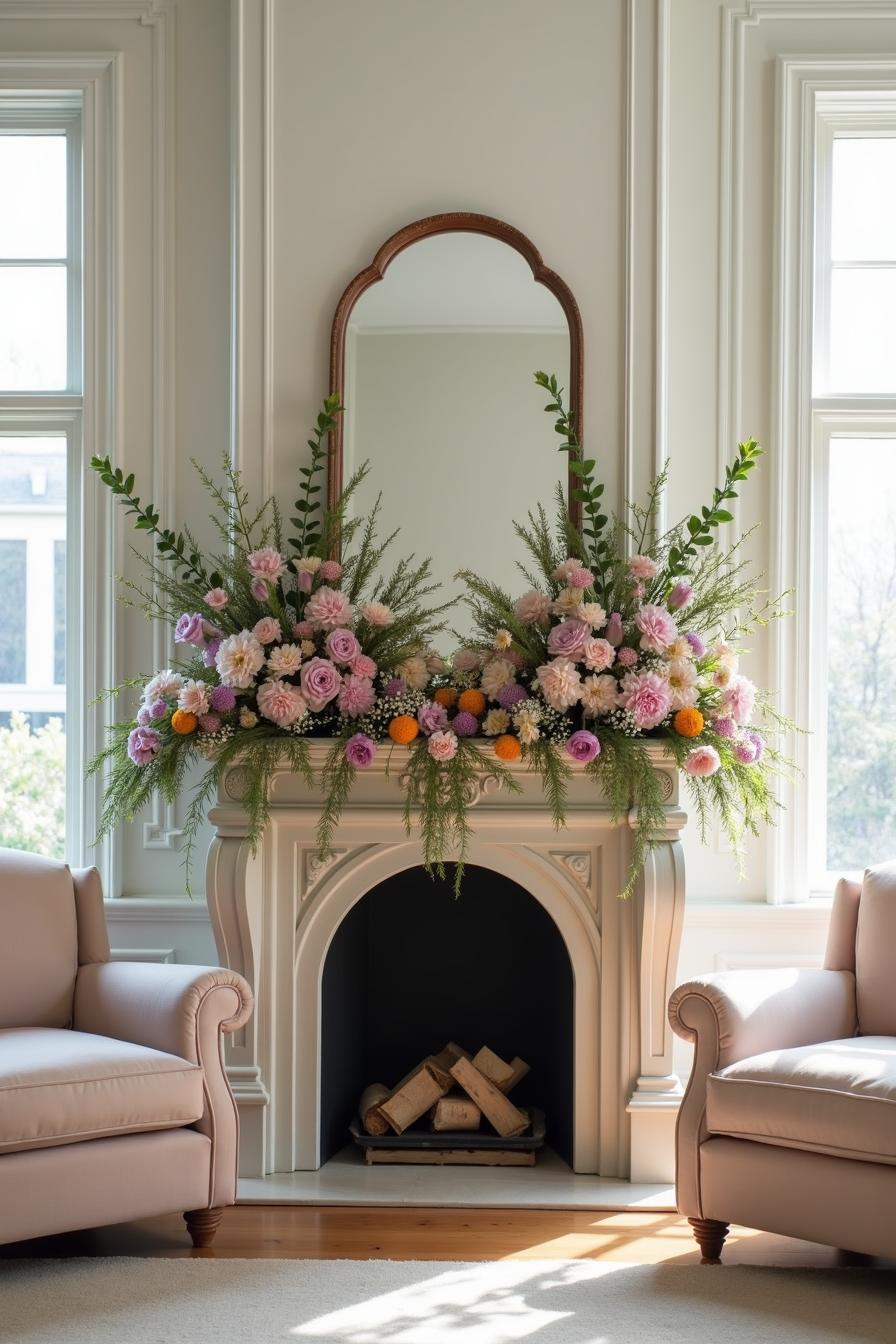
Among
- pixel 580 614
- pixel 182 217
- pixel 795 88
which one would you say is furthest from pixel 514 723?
pixel 795 88

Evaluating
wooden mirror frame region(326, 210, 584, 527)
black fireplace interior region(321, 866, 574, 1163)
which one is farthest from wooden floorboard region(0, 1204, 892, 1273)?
wooden mirror frame region(326, 210, 584, 527)

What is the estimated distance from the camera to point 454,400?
362 centimetres

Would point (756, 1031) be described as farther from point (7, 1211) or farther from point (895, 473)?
point (895, 473)

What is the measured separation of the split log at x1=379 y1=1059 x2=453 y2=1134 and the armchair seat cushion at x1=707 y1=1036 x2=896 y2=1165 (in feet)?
3.26

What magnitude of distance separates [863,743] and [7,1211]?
8.62 ft

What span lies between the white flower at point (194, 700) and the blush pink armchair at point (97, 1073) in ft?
1.68

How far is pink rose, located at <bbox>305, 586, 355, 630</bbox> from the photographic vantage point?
3287 mm

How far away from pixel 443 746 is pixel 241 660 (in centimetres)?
53

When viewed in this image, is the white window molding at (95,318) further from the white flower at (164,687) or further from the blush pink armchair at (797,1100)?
the blush pink armchair at (797,1100)

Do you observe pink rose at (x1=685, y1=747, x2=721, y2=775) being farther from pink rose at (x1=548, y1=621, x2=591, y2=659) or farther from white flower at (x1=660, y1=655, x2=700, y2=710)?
pink rose at (x1=548, y1=621, x2=591, y2=659)

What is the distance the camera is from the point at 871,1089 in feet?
8.50

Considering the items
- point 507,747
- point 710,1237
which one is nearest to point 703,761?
point 507,747

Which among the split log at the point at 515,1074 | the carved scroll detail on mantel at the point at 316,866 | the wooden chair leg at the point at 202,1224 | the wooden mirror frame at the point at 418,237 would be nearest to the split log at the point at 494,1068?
the split log at the point at 515,1074

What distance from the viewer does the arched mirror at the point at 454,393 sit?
359 cm
